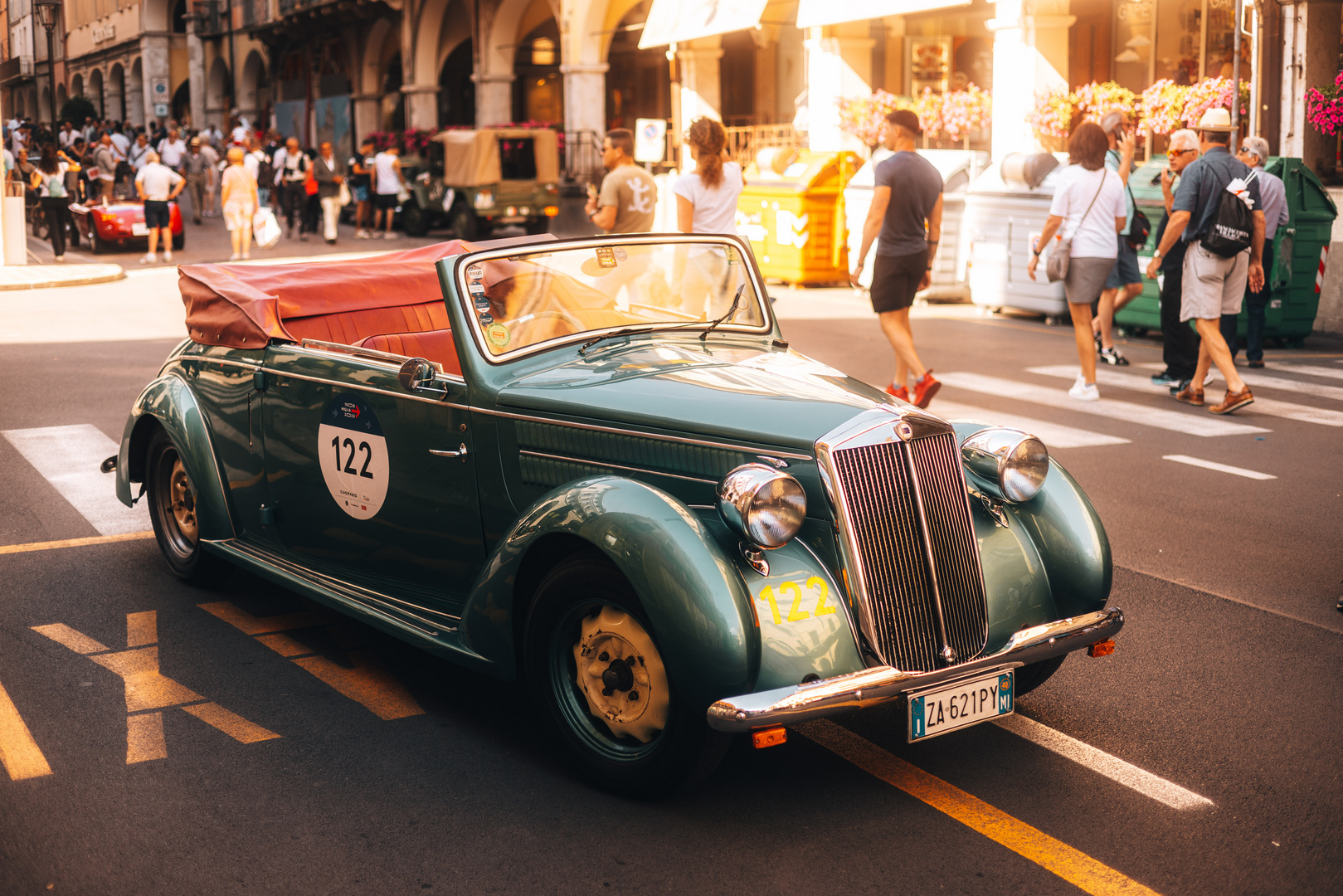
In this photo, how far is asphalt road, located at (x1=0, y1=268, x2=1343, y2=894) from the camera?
3.25m

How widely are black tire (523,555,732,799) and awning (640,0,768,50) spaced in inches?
745

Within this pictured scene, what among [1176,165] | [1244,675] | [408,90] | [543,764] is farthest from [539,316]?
[408,90]

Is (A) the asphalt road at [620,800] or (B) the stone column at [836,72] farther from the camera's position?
(B) the stone column at [836,72]

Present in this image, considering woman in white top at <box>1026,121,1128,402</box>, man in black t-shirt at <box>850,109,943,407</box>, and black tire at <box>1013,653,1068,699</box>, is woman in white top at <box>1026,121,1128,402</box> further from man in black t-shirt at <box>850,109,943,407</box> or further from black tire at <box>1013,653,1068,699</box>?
black tire at <box>1013,653,1068,699</box>

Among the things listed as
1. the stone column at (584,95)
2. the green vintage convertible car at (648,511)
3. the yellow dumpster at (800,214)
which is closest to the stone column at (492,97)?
the stone column at (584,95)

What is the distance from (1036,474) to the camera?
13.2ft

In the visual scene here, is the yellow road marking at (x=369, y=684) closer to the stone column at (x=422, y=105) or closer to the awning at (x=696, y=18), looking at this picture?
the awning at (x=696, y=18)

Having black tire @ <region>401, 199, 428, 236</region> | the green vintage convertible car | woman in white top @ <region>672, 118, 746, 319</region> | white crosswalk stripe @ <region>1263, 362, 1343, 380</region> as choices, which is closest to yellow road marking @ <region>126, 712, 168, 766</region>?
the green vintage convertible car

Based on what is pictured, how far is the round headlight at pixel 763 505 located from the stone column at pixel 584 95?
25906 mm

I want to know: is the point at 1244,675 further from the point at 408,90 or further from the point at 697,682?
the point at 408,90

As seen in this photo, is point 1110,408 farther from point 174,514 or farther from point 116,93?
point 116,93

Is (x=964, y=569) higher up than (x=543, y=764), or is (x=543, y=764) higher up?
(x=964, y=569)

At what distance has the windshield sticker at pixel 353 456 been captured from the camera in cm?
453

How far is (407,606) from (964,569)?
1.84 meters
